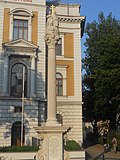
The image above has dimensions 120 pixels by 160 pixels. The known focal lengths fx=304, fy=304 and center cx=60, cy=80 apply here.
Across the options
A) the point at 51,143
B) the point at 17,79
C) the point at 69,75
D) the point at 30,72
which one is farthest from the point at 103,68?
the point at 51,143

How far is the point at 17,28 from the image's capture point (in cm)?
3203

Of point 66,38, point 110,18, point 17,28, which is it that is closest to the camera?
point 17,28

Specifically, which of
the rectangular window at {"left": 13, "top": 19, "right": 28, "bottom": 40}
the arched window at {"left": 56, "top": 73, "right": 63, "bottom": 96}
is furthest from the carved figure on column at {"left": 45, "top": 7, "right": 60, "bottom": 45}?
the arched window at {"left": 56, "top": 73, "right": 63, "bottom": 96}

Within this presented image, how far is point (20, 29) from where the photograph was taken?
1262 inches

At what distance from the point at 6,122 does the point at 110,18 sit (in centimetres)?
2262

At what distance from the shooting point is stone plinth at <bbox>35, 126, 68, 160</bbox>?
46.4 feet

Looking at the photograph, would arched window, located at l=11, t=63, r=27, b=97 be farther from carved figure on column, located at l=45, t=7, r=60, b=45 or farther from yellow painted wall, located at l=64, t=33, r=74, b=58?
carved figure on column, located at l=45, t=7, r=60, b=45

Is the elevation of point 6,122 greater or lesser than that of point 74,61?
lesser

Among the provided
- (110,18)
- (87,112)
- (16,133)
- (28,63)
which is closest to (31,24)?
(28,63)

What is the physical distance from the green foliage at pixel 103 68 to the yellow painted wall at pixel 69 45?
3.61 m

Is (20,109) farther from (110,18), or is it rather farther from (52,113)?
(110,18)

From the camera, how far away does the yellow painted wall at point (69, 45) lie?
33812 mm

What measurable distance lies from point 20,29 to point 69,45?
5.81 metres

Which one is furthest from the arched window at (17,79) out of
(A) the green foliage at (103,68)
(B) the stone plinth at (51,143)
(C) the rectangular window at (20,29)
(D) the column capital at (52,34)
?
(B) the stone plinth at (51,143)
